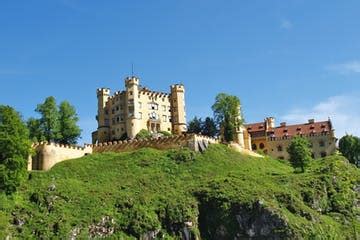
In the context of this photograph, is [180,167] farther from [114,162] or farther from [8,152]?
[8,152]

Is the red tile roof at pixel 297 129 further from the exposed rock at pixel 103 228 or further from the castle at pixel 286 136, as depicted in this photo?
the exposed rock at pixel 103 228

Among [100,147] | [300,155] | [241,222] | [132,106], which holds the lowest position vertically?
[241,222]

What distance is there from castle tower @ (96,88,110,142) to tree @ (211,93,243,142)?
22238 millimetres

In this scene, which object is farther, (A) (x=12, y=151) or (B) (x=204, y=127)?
(B) (x=204, y=127)

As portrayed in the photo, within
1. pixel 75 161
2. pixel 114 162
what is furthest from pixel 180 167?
pixel 75 161

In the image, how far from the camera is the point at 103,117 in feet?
379

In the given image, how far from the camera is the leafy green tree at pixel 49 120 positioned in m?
102

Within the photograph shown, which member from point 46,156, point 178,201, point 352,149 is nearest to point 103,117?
point 46,156

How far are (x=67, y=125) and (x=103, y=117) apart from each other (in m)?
12.5

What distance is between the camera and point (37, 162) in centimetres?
8625

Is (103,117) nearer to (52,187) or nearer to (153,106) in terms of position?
(153,106)

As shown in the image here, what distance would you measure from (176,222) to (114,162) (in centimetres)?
1859

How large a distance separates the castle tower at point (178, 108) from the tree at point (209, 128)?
425cm

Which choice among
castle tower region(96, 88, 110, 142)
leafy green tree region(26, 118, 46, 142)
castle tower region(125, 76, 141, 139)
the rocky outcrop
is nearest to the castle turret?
castle tower region(96, 88, 110, 142)
